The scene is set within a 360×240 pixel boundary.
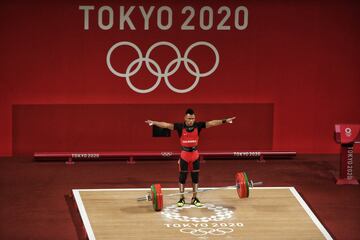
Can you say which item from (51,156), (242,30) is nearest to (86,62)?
(51,156)

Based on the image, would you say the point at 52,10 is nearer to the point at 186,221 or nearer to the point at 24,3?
the point at 24,3

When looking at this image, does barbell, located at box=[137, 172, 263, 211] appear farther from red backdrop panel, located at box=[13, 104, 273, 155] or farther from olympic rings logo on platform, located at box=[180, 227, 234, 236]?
red backdrop panel, located at box=[13, 104, 273, 155]

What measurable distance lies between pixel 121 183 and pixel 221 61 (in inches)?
126

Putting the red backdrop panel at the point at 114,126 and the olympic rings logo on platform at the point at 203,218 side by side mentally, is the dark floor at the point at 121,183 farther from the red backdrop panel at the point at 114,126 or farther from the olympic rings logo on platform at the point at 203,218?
the olympic rings logo on platform at the point at 203,218

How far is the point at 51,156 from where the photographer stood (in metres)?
16.3

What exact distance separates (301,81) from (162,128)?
4.04 meters

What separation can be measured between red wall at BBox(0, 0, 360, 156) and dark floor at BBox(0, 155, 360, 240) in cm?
95

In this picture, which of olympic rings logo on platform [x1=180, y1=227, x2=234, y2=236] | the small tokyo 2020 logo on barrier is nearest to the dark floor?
the small tokyo 2020 logo on barrier

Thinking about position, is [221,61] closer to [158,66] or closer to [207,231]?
[158,66]

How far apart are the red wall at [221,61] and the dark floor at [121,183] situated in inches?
37.3

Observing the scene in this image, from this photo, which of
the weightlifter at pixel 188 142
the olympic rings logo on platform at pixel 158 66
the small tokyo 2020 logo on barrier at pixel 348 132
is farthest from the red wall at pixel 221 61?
the weightlifter at pixel 188 142

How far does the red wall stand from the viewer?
1625 cm

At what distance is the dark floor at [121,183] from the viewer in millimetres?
12633

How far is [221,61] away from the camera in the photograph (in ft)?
54.7
